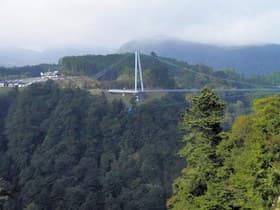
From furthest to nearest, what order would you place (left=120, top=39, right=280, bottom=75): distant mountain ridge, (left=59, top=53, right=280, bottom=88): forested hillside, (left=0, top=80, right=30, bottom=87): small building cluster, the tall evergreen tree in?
(left=120, top=39, right=280, bottom=75): distant mountain ridge
(left=59, top=53, right=280, bottom=88): forested hillside
(left=0, top=80, right=30, bottom=87): small building cluster
the tall evergreen tree

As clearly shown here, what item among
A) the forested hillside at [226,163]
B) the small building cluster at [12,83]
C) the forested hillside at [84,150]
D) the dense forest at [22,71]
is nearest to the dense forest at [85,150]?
the forested hillside at [84,150]

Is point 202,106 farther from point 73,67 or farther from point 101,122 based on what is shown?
point 73,67

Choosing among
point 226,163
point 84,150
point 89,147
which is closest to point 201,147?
point 226,163

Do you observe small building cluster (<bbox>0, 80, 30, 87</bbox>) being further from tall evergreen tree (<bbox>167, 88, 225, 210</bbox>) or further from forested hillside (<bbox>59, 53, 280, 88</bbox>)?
tall evergreen tree (<bbox>167, 88, 225, 210</bbox>)

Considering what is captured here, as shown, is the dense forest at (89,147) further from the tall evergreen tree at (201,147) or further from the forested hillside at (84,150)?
the tall evergreen tree at (201,147)

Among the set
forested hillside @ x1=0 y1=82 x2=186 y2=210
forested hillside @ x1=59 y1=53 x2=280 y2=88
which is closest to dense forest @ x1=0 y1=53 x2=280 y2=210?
forested hillside @ x1=0 y1=82 x2=186 y2=210

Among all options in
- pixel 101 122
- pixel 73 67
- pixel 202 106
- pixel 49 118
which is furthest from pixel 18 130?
pixel 202 106

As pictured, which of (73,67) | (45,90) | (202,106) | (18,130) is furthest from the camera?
(73,67)
